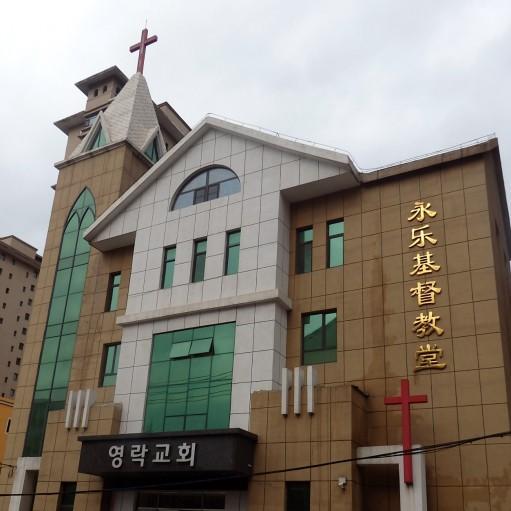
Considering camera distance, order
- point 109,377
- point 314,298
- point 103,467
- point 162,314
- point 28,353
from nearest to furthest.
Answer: point 103,467 → point 314,298 → point 162,314 → point 109,377 → point 28,353

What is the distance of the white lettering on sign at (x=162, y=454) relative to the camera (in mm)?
17375

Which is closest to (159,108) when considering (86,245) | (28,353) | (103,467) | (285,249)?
(86,245)

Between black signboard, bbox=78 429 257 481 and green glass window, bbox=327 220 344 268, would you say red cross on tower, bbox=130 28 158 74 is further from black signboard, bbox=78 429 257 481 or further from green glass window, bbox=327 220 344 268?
black signboard, bbox=78 429 257 481

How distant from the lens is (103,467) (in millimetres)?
18297

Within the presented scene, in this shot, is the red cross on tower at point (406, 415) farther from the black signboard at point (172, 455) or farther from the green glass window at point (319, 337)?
the black signboard at point (172, 455)

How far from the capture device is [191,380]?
1967 cm

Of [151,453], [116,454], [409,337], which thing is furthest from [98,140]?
[409,337]

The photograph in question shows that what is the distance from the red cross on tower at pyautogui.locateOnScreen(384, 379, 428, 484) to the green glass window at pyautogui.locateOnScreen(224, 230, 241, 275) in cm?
685

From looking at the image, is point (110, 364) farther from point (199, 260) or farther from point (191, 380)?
point (199, 260)

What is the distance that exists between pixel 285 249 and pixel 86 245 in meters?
9.20

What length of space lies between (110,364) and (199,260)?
4953mm

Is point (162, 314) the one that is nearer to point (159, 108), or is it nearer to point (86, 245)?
point (86, 245)

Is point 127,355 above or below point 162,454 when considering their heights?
above

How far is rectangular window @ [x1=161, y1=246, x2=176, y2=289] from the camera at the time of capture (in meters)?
22.0
